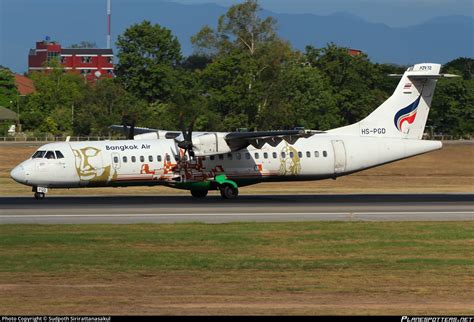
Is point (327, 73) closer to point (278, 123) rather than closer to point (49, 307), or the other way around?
point (278, 123)

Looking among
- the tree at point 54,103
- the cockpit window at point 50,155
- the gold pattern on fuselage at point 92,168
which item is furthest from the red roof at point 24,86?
the gold pattern on fuselage at point 92,168

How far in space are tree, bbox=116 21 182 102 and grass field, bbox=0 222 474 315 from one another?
68634 mm

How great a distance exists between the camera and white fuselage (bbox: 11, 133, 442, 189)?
4041 centimetres

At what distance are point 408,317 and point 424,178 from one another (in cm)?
4804

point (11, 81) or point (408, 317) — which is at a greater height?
point (11, 81)

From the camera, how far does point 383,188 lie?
181 feet

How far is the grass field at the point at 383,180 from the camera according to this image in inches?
2028

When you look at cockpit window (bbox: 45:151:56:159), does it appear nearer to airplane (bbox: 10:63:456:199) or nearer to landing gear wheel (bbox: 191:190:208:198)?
airplane (bbox: 10:63:456:199)

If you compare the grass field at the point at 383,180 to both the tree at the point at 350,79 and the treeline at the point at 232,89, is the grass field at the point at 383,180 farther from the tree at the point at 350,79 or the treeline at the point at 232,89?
the tree at the point at 350,79

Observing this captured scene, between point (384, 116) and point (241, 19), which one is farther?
point (241, 19)

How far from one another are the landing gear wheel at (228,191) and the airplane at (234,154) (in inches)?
1.7

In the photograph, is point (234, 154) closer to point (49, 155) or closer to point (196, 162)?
point (196, 162)

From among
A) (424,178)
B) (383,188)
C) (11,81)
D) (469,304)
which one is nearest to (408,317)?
(469,304)

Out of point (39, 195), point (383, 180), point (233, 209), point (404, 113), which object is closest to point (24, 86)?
point (383, 180)
